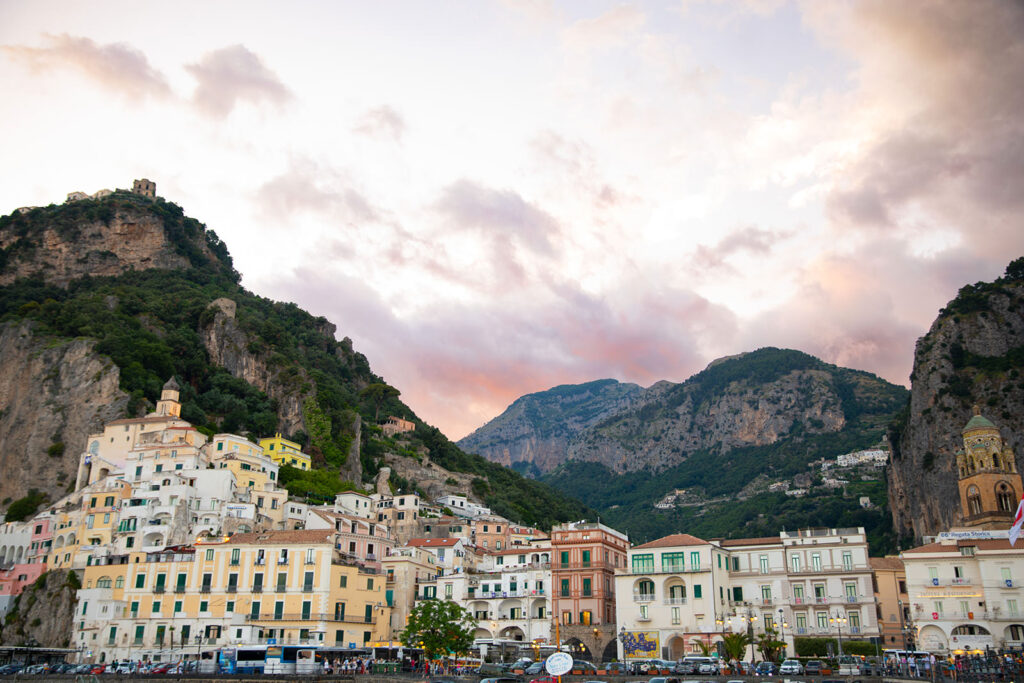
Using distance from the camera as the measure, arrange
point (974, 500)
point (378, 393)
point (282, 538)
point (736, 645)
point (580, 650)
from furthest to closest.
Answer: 1. point (378, 393)
2. point (974, 500)
3. point (282, 538)
4. point (580, 650)
5. point (736, 645)

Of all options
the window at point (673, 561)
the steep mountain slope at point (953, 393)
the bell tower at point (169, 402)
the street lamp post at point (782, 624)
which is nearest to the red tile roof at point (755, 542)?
the window at point (673, 561)

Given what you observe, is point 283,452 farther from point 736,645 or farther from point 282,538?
point 736,645

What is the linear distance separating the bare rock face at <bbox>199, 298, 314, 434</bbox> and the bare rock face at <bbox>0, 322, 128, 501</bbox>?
73.0 feet

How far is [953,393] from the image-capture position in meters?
101

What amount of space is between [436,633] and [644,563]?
1681cm

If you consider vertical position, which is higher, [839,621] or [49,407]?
[49,407]

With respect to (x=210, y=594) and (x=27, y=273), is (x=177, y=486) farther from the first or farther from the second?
(x=27, y=273)

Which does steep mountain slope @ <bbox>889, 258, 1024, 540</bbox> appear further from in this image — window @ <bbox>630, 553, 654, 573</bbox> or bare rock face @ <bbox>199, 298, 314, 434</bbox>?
bare rock face @ <bbox>199, 298, 314, 434</bbox>

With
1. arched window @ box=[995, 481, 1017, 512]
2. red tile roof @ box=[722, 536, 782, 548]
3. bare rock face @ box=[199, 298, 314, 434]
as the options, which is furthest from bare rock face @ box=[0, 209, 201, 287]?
arched window @ box=[995, 481, 1017, 512]

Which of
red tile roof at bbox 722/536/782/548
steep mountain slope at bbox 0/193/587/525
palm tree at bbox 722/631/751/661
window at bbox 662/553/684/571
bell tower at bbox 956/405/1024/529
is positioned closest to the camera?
palm tree at bbox 722/631/751/661

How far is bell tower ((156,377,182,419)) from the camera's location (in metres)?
85.3

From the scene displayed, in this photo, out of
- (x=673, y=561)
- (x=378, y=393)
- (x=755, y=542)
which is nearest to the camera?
(x=673, y=561)

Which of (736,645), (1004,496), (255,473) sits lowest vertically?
(736,645)

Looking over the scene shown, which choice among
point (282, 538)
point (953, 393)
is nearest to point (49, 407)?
point (282, 538)
